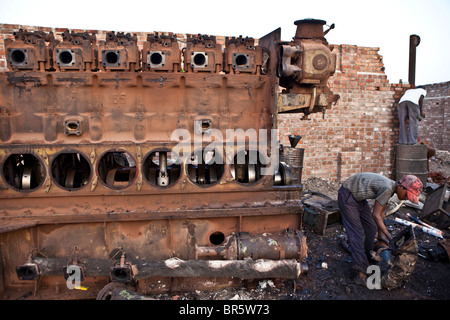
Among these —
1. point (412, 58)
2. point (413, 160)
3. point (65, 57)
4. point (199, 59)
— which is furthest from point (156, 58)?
point (412, 58)

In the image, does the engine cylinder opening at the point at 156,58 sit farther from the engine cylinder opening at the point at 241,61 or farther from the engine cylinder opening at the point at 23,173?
the engine cylinder opening at the point at 23,173

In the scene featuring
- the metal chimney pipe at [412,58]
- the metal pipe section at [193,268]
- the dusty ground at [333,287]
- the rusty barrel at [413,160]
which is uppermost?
the metal chimney pipe at [412,58]

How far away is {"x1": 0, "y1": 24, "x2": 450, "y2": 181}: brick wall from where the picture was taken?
25.7 ft

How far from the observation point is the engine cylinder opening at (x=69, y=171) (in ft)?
12.1

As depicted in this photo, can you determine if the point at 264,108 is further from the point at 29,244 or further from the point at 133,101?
the point at 29,244

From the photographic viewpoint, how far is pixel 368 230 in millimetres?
4316

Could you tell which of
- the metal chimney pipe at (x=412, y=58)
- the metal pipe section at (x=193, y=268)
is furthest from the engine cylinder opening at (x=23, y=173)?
the metal chimney pipe at (x=412, y=58)

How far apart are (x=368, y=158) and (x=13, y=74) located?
27.3 feet

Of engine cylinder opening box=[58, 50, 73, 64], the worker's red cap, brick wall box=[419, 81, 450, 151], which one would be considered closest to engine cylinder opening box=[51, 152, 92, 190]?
engine cylinder opening box=[58, 50, 73, 64]

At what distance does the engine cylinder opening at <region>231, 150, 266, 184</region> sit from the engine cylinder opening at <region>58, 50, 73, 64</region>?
235cm

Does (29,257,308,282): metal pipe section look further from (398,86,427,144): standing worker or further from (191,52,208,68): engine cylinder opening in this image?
(398,86,427,144): standing worker

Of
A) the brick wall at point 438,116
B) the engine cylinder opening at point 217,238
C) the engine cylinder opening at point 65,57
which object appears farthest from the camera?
the brick wall at point 438,116

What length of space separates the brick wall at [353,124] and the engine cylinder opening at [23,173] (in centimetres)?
566

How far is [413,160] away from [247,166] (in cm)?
617
